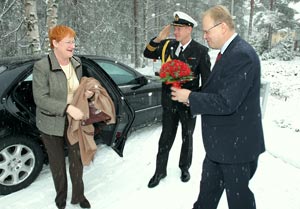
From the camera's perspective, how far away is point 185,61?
362 cm

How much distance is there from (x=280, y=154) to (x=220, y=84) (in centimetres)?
317

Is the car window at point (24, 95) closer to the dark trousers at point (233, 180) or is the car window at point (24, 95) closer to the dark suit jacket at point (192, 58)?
the dark suit jacket at point (192, 58)

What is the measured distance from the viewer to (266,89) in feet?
20.7

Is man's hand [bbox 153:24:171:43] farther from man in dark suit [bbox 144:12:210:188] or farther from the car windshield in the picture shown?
the car windshield

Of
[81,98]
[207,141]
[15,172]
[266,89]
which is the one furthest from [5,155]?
[266,89]

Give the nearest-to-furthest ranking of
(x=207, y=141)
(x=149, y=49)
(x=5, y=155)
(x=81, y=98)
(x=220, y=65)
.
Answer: (x=220, y=65)
(x=207, y=141)
(x=81, y=98)
(x=5, y=155)
(x=149, y=49)

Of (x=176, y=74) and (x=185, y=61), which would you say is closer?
(x=176, y=74)

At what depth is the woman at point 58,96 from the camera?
9.23ft

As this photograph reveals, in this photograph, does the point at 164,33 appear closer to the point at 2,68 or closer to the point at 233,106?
the point at 233,106

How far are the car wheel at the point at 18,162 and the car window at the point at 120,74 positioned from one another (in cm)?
217

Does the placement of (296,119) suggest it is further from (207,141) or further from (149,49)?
(207,141)

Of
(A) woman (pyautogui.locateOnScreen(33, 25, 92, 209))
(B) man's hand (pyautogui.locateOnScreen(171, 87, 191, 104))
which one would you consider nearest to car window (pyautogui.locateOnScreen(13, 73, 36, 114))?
(A) woman (pyautogui.locateOnScreen(33, 25, 92, 209))

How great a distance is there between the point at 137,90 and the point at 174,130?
1.73m

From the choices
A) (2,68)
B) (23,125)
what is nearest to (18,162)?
(23,125)
